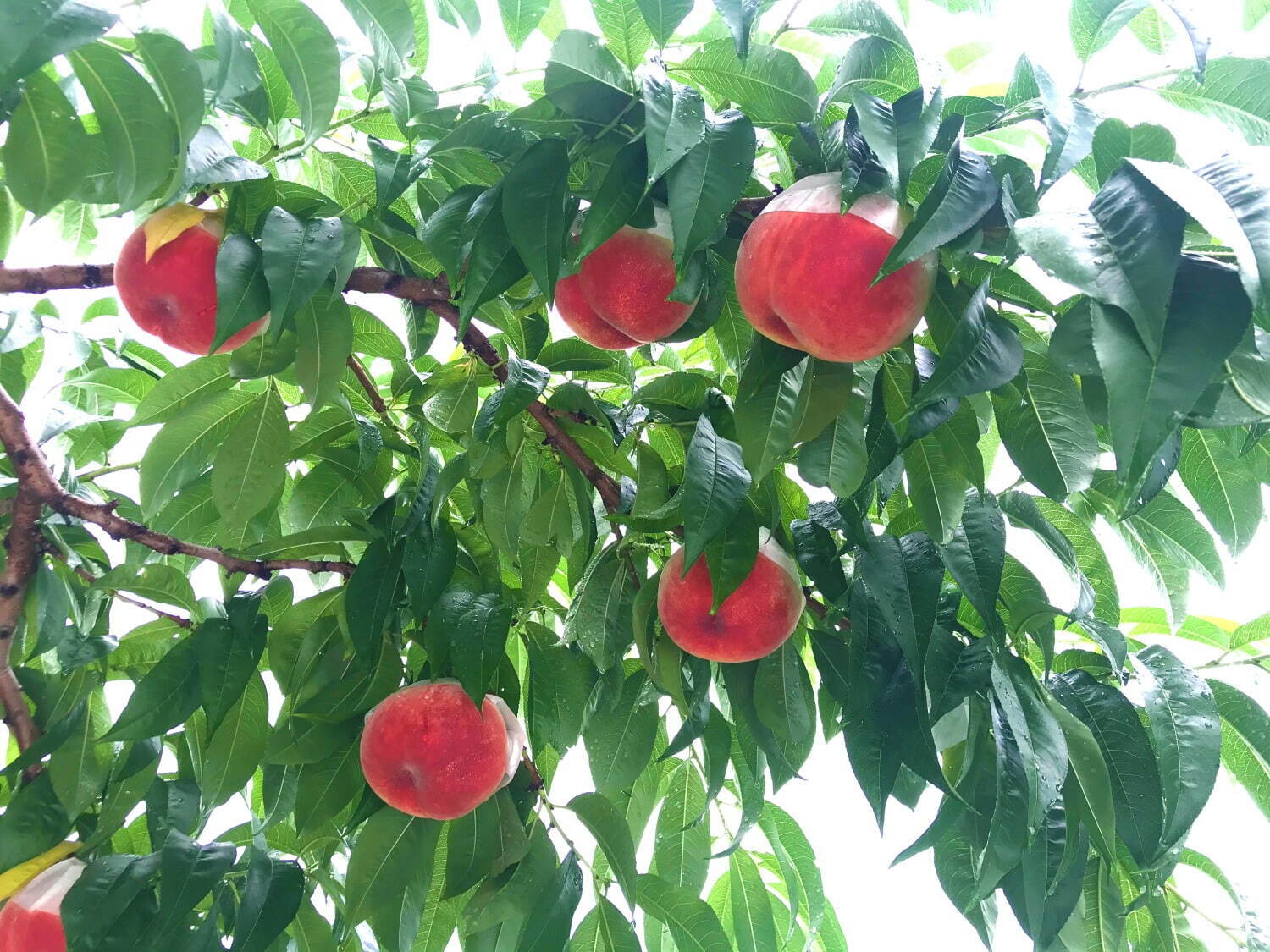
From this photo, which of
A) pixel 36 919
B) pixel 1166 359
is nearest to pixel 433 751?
pixel 36 919

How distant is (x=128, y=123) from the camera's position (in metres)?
0.60

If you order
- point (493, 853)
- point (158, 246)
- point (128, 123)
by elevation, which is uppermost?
point (128, 123)

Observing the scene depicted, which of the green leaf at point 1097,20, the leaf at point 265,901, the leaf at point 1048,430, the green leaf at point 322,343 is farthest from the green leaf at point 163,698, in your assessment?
the green leaf at point 1097,20

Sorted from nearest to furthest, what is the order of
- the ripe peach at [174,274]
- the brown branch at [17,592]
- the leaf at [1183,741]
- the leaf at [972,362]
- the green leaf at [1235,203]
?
the green leaf at [1235,203], the leaf at [972,362], the leaf at [1183,741], the ripe peach at [174,274], the brown branch at [17,592]

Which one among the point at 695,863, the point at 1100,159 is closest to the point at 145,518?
the point at 695,863

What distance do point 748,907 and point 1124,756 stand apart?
413mm

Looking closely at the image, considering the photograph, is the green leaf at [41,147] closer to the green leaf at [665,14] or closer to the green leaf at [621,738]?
the green leaf at [665,14]

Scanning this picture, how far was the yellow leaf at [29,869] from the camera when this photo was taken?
808 mm

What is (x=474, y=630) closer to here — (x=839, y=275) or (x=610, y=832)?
(x=610, y=832)

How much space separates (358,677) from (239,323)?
29 centimetres

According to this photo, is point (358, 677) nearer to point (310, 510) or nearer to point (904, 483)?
point (310, 510)

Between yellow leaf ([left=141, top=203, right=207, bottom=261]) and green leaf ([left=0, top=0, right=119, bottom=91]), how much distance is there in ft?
0.65

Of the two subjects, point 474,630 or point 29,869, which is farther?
point 29,869

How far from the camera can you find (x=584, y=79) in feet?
2.00
